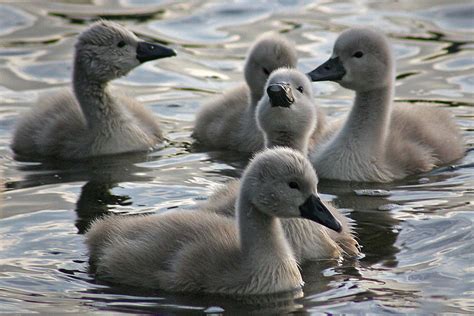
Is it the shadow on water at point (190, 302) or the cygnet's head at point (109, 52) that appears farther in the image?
the cygnet's head at point (109, 52)

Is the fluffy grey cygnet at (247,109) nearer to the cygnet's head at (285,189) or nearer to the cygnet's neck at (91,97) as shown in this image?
the cygnet's neck at (91,97)

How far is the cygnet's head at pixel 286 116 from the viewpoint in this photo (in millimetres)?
9133

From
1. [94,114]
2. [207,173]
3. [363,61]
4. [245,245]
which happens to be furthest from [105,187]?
[245,245]

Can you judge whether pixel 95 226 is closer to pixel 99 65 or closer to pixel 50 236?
pixel 50 236

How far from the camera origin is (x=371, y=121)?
1070 centimetres

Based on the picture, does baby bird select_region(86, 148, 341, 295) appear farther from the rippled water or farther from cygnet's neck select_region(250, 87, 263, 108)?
cygnet's neck select_region(250, 87, 263, 108)

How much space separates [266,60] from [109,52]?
1.36 m

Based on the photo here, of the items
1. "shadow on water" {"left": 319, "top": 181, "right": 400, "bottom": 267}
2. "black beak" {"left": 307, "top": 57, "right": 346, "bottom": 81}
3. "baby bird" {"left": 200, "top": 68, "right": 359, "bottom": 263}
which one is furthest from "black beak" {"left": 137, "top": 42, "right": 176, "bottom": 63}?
"baby bird" {"left": 200, "top": 68, "right": 359, "bottom": 263}

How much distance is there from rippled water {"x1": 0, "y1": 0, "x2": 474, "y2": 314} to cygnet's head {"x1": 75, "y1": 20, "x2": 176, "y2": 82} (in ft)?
2.57

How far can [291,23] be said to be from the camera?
615 inches

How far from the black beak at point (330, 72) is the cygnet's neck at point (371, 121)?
0.87ft

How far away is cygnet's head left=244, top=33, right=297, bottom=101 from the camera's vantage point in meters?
11.3

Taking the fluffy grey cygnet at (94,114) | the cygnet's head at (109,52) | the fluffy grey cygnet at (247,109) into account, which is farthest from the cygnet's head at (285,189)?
the cygnet's head at (109,52)

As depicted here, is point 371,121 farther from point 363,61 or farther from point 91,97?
point 91,97
